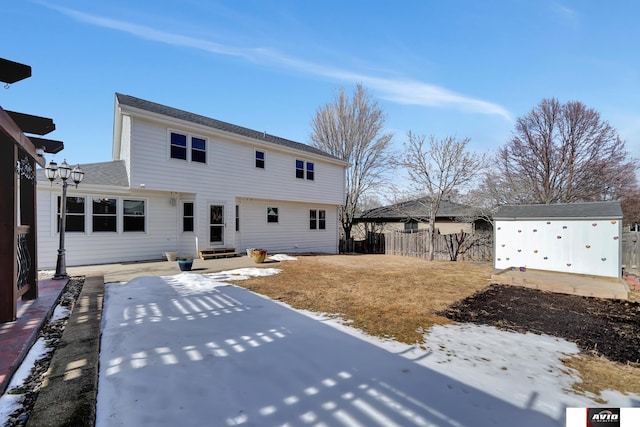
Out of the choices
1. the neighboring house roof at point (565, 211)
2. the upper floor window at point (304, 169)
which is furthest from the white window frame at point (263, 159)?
the neighboring house roof at point (565, 211)

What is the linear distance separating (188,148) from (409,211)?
53.4 feet

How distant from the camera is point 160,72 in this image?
10.8m

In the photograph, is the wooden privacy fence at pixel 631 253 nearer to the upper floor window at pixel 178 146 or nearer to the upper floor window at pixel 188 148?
the upper floor window at pixel 188 148

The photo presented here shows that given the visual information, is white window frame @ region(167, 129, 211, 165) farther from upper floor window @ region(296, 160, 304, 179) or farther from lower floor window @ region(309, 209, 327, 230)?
lower floor window @ region(309, 209, 327, 230)

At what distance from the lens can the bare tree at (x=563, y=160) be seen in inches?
698

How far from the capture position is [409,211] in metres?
22.1

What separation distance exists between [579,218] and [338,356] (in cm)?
958

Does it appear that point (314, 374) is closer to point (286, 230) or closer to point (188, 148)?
point (188, 148)

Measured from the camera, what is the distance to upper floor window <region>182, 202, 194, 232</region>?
38.2 feet

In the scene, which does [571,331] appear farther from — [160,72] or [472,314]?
[160,72]

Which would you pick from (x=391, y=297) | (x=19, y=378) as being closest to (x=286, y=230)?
(x=391, y=297)

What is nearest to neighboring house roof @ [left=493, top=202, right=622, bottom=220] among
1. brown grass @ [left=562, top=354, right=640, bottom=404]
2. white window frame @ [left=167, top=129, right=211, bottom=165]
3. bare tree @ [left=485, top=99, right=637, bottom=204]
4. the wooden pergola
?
brown grass @ [left=562, top=354, right=640, bottom=404]

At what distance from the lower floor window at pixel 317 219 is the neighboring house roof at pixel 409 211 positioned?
599 cm

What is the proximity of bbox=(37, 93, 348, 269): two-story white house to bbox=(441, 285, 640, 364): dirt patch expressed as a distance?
31.5ft
